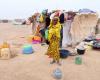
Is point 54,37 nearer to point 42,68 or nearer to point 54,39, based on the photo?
point 54,39

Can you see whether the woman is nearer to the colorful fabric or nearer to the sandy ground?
the colorful fabric

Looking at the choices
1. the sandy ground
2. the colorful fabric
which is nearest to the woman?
the colorful fabric

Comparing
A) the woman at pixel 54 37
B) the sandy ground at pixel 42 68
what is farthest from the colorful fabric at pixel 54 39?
the sandy ground at pixel 42 68

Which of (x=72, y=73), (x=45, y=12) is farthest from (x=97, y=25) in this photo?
(x=72, y=73)

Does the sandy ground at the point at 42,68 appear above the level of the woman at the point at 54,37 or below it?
below

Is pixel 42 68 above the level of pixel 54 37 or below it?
below

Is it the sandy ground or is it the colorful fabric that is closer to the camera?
the sandy ground

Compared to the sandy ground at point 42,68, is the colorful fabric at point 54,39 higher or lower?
higher

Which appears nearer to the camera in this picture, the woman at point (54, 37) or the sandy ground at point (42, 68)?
the sandy ground at point (42, 68)

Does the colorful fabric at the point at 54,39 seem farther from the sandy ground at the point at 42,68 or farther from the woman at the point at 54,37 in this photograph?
the sandy ground at the point at 42,68

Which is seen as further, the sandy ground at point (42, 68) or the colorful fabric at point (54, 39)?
the colorful fabric at point (54, 39)

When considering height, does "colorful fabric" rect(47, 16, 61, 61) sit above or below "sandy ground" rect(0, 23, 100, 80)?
above

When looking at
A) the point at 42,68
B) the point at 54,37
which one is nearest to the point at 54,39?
the point at 54,37

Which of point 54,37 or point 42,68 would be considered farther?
point 54,37
